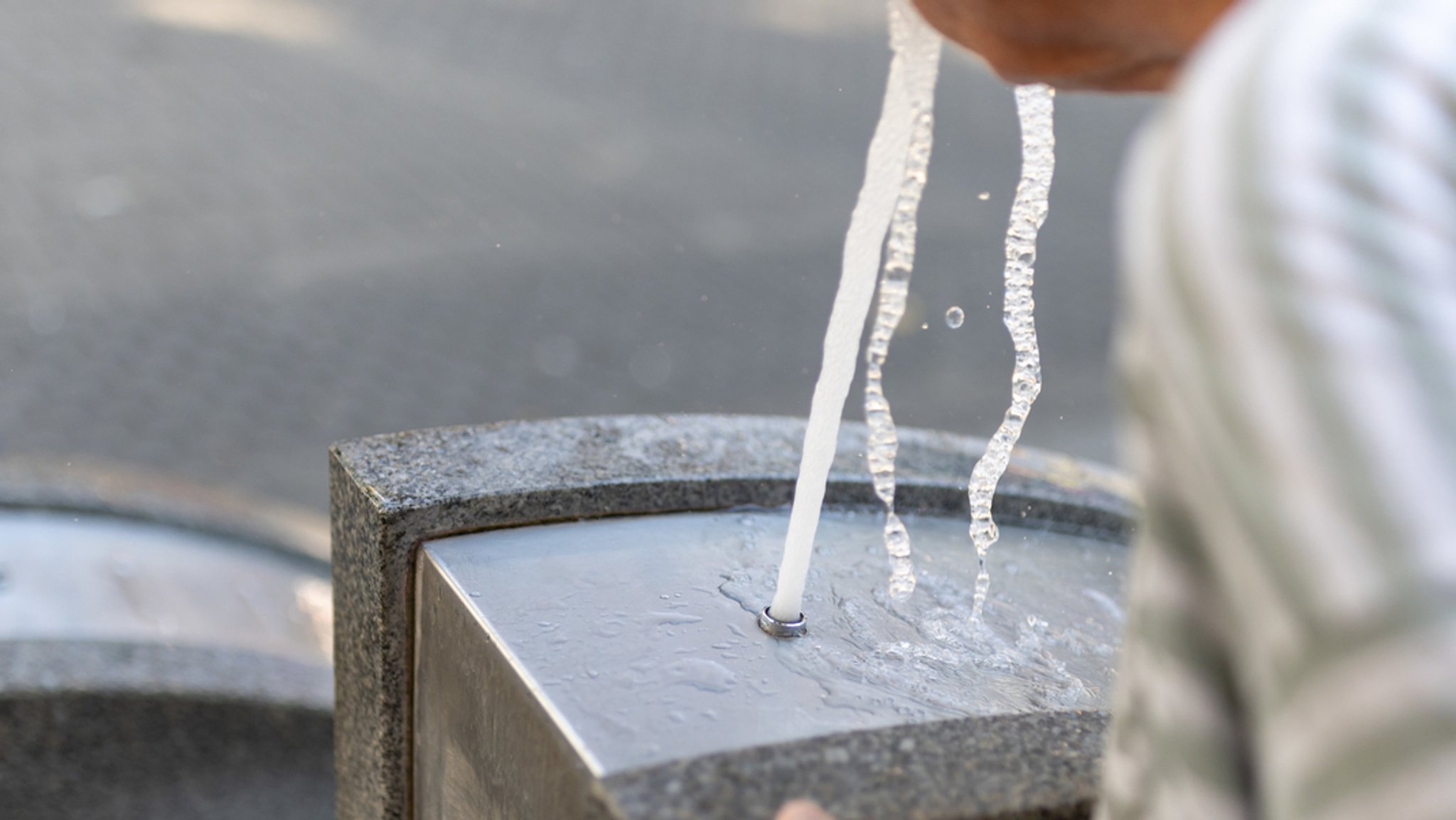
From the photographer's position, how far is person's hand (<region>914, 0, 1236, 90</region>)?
90cm

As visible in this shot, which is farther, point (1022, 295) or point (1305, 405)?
point (1022, 295)

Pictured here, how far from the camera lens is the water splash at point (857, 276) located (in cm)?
169

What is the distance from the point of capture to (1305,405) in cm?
45

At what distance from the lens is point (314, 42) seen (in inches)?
345

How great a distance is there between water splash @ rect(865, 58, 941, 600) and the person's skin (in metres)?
0.52

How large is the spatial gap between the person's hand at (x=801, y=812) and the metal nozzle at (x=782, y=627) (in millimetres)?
630

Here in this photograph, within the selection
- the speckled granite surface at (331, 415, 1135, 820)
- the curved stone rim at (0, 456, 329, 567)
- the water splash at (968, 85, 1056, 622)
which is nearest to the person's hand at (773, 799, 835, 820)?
the speckled granite surface at (331, 415, 1135, 820)

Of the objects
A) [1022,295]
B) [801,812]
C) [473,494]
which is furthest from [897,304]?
[801,812]

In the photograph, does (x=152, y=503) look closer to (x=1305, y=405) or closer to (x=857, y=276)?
(x=857, y=276)

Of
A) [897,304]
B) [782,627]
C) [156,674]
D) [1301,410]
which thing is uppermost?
[1301,410]

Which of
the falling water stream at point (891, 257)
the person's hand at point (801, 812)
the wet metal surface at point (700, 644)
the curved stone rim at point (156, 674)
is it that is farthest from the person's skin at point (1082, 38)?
the curved stone rim at point (156, 674)

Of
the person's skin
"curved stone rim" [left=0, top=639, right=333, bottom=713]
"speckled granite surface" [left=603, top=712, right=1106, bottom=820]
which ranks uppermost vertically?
the person's skin

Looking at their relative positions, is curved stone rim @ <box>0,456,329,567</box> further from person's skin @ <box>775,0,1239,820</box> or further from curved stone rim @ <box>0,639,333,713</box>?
person's skin @ <box>775,0,1239,820</box>

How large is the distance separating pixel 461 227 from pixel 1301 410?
6.26 meters
